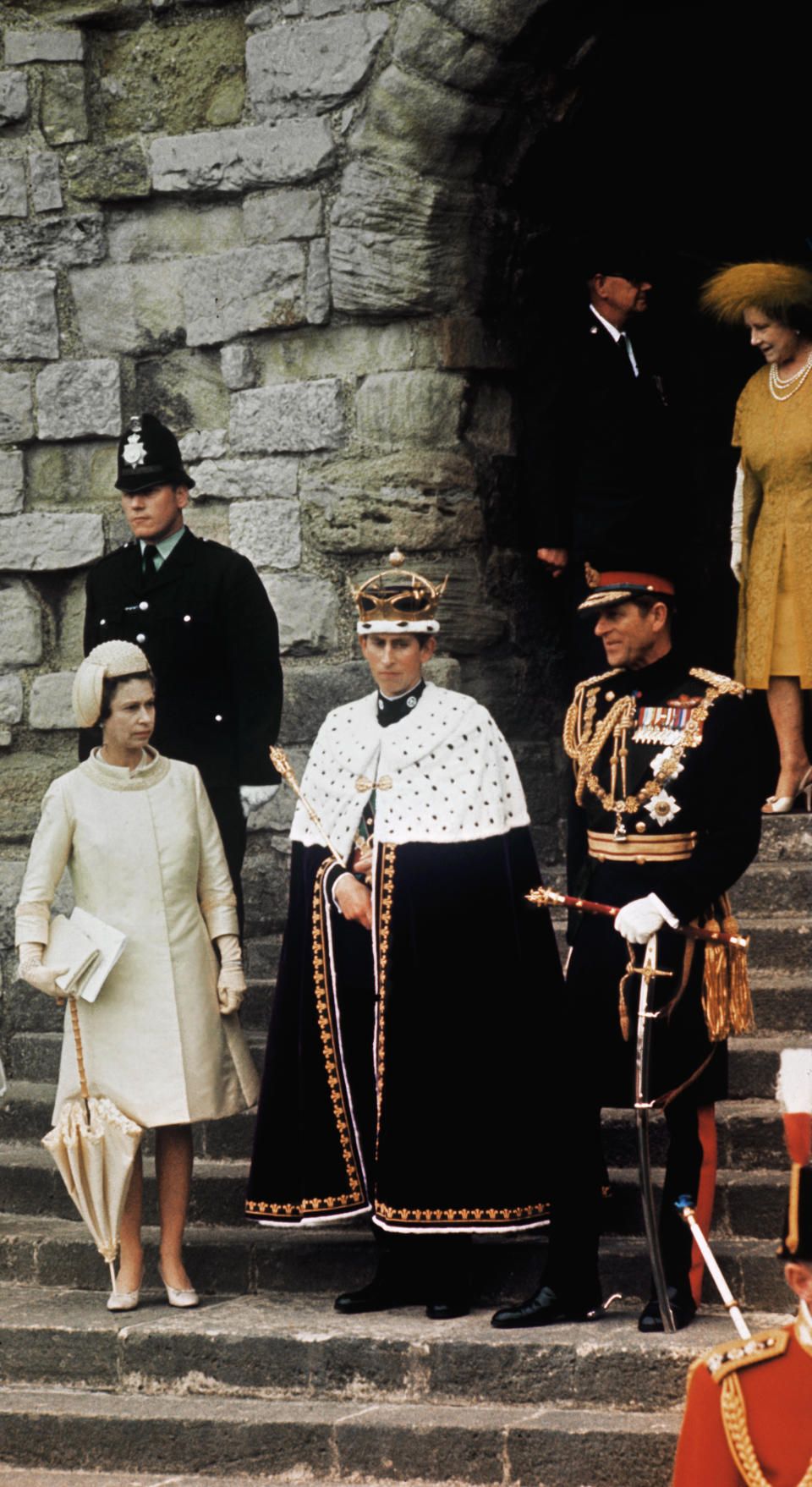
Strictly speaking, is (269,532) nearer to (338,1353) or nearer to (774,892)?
(774,892)

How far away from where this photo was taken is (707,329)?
7734 mm

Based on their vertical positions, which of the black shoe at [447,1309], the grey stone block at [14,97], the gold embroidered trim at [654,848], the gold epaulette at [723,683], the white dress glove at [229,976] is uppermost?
the grey stone block at [14,97]

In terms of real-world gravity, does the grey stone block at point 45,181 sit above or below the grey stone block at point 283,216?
above

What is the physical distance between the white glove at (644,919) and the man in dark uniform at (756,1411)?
1498 millimetres

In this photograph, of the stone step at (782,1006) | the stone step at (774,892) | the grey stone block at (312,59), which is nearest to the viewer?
the stone step at (782,1006)

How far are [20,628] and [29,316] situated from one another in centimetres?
104

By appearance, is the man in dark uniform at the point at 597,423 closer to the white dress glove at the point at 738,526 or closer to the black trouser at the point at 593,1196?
the white dress glove at the point at 738,526

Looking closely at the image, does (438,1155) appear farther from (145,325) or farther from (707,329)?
(707,329)

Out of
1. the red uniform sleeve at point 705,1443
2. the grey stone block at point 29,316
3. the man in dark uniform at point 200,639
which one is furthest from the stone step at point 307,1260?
the grey stone block at point 29,316

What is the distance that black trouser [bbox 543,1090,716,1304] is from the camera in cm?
455

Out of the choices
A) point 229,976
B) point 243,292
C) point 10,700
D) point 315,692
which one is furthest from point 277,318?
point 229,976

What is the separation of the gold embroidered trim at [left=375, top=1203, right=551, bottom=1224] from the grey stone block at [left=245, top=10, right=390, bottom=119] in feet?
11.6

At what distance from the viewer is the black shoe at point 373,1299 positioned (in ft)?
Result: 16.1

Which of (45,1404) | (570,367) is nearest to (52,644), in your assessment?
(570,367)
